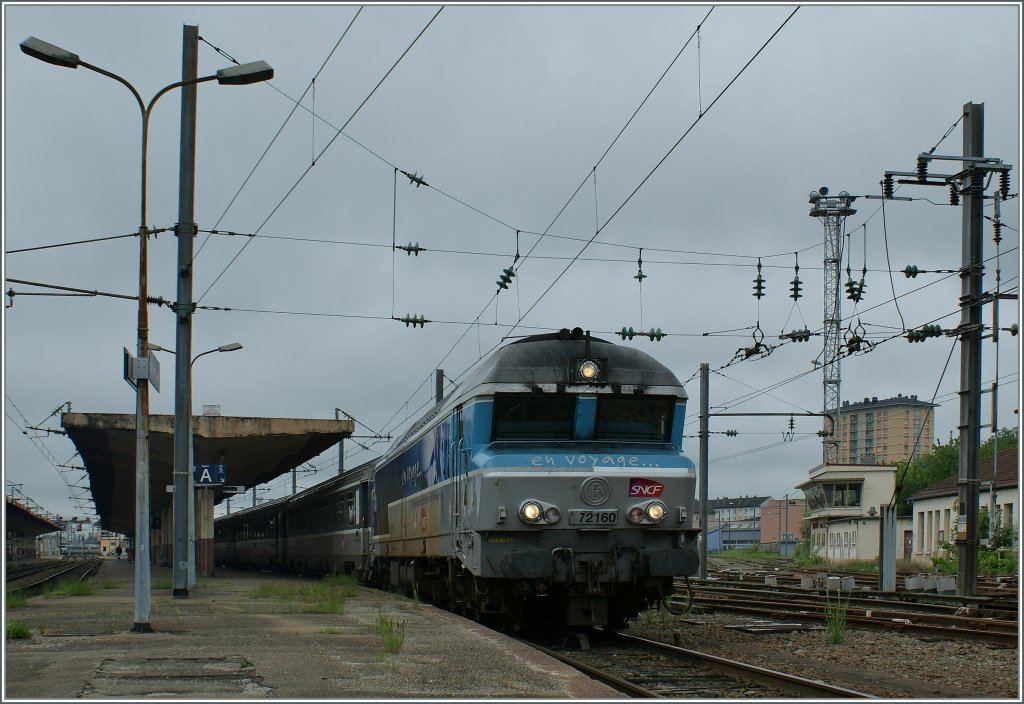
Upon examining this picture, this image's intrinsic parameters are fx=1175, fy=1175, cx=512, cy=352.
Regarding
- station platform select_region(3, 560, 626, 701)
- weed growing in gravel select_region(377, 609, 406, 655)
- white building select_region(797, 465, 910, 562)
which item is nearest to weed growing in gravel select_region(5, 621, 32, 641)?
station platform select_region(3, 560, 626, 701)

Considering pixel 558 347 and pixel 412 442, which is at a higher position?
pixel 558 347

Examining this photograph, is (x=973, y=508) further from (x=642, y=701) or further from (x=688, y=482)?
(x=642, y=701)

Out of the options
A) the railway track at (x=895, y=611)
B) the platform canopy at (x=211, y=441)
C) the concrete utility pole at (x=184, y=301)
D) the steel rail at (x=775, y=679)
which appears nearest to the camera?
the steel rail at (x=775, y=679)

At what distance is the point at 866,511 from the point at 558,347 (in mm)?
61583

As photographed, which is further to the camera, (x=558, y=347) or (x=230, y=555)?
(x=230, y=555)

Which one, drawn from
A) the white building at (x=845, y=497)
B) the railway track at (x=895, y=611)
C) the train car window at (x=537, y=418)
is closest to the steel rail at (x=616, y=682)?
the train car window at (x=537, y=418)

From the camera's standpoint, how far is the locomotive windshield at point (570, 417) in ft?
47.3

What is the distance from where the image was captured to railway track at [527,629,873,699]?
10727 mm

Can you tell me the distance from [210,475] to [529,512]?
60.6 ft

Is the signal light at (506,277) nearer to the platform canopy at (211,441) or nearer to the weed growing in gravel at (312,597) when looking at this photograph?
the weed growing in gravel at (312,597)

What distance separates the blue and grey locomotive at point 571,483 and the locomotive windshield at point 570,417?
0.01m

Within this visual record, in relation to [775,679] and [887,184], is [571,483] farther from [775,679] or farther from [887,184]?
[887,184]

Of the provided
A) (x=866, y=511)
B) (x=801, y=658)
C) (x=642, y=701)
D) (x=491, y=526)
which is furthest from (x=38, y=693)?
(x=866, y=511)

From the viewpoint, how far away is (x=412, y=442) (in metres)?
20.8
